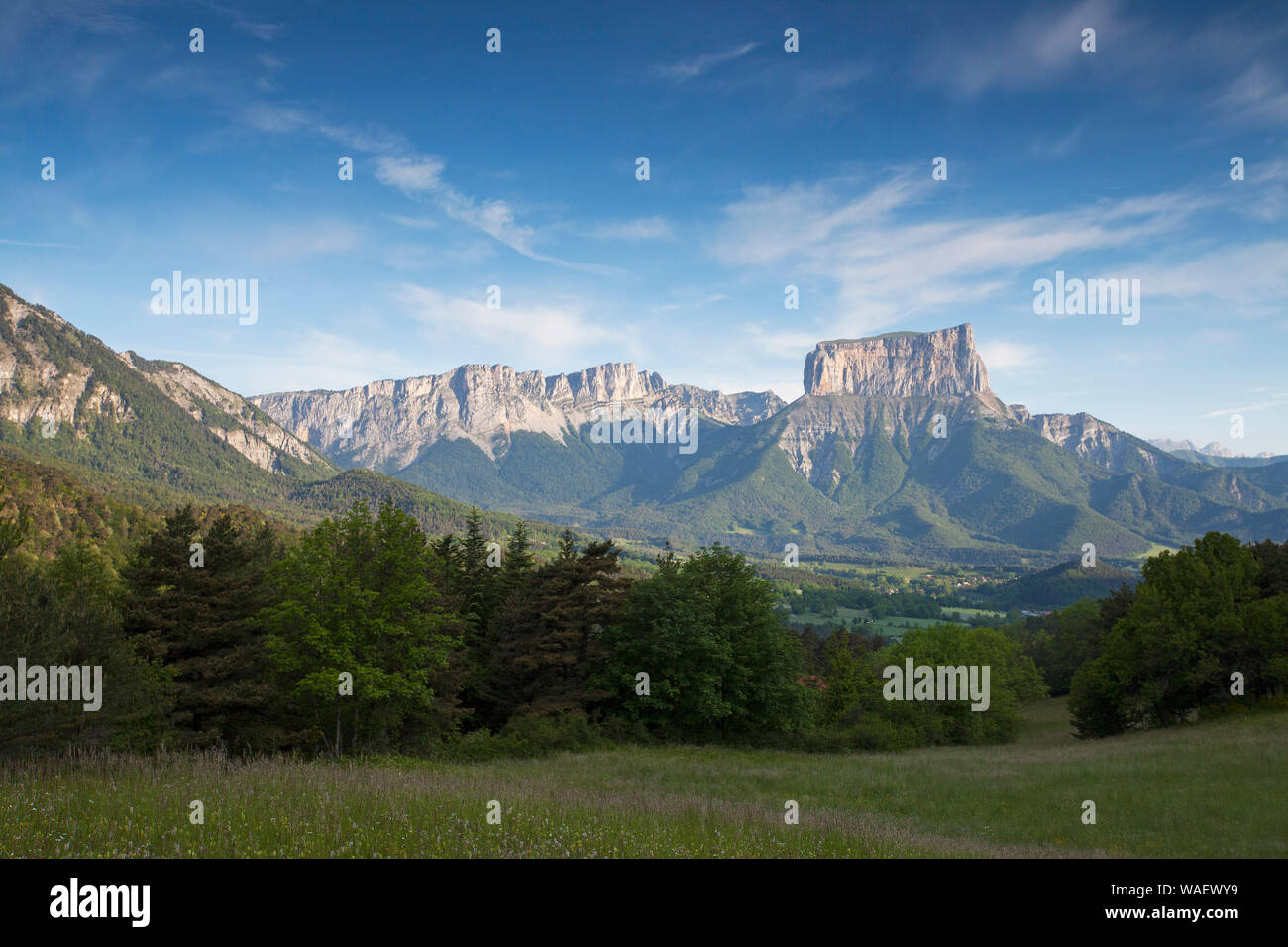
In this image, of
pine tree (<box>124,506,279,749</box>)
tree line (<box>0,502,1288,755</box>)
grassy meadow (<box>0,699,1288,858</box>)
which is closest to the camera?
grassy meadow (<box>0,699,1288,858</box>)

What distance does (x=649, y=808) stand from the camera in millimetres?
10906

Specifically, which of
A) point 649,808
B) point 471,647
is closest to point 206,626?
point 471,647

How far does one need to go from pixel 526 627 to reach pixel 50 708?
2224 centimetres

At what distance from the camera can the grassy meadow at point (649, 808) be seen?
6816 mm

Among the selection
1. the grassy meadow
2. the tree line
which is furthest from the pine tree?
the grassy meadow

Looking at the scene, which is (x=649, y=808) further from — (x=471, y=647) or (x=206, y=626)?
(x=471, y=647)

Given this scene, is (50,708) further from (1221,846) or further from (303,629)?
(1221,846)

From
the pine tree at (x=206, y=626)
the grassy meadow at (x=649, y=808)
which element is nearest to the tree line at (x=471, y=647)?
the pine tree at (x=206, y=626)

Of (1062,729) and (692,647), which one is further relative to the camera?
(1062,729)

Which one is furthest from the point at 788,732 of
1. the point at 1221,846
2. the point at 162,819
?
the point at 162,819

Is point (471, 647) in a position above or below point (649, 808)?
below

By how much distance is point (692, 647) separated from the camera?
118ft

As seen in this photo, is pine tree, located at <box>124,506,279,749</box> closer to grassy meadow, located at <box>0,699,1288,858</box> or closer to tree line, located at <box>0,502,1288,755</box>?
tree line, located at <box>0,502,1288,755</box>

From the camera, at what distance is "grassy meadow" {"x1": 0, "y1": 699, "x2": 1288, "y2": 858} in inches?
268
